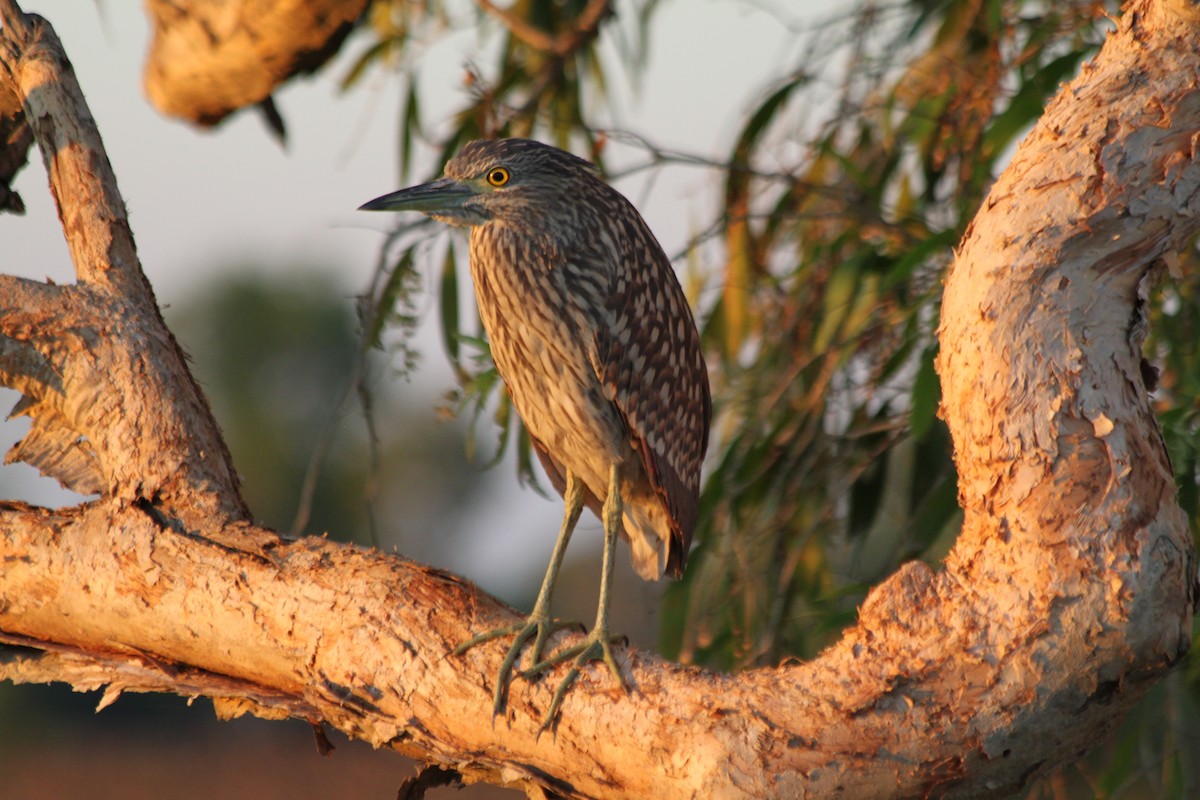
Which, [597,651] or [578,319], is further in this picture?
[578,319]

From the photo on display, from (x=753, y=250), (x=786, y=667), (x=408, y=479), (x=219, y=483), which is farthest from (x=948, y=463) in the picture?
(x=408, y=479)

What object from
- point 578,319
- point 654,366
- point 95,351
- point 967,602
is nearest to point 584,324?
point 578,319

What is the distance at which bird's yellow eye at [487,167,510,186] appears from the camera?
2.04 meters

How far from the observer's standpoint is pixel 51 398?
5.94ft

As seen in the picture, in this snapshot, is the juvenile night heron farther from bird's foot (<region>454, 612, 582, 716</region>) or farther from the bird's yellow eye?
bird's foot (<region>454, 612, 582, 716</region>)

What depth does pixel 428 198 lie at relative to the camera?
79.7 inches

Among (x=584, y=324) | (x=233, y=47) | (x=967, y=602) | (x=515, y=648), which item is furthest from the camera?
(x=233, y=47)

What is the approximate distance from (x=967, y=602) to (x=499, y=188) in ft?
3.41

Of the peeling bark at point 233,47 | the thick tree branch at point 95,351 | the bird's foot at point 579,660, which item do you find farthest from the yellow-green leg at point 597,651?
the peeling bark at point 233,47

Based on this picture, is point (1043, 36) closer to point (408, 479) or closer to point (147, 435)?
point (147, 435)

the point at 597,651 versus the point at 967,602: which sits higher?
the point at 967,602

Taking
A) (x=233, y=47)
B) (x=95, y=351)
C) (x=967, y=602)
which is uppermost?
(x=233, y=47)

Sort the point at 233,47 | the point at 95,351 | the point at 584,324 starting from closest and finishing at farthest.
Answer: the point at 95,351
the point at 584,324
the point at 233,47

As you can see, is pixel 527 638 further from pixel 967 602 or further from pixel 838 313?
pixel 838 313
